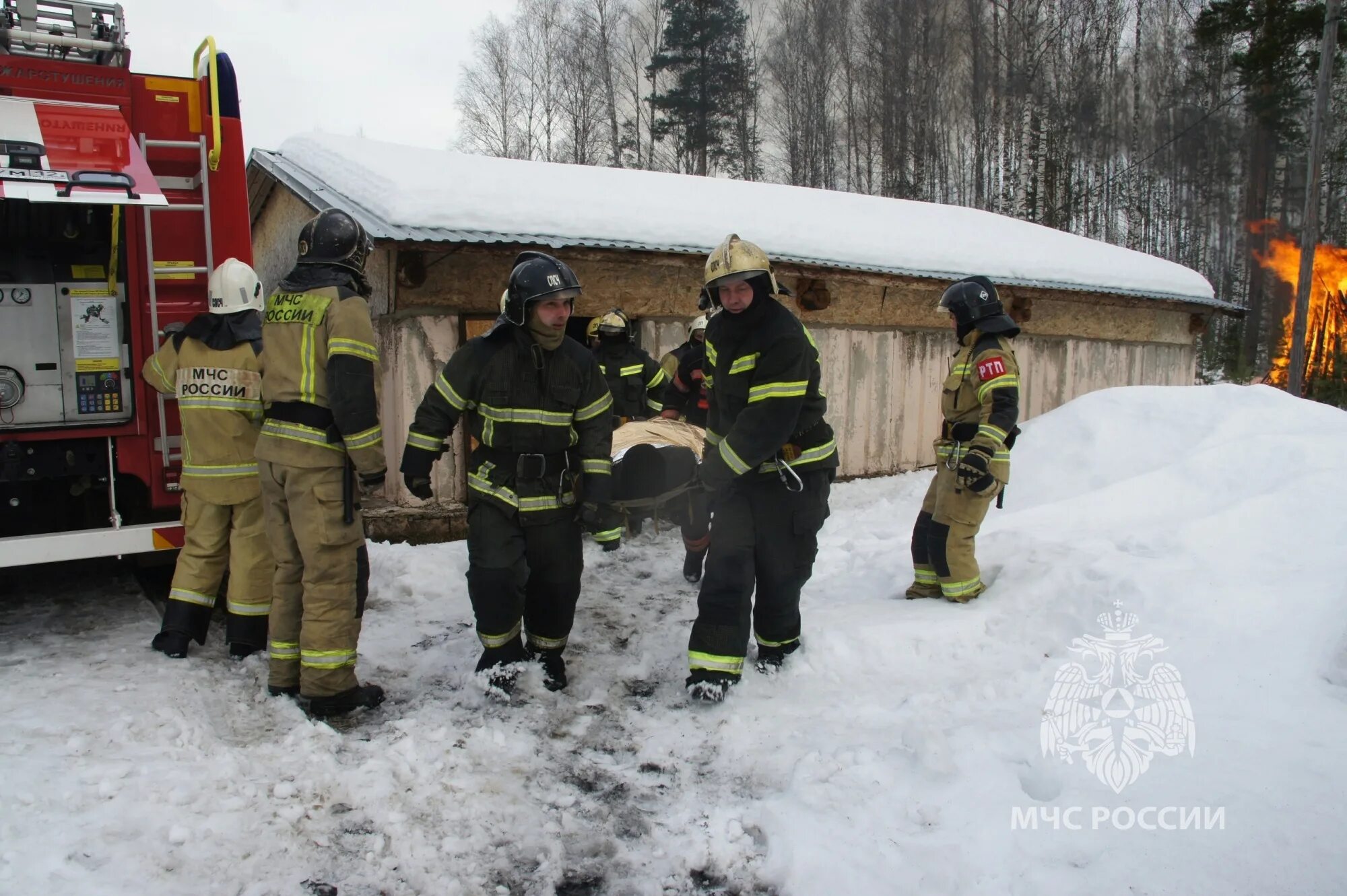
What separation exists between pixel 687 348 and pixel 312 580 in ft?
12.6

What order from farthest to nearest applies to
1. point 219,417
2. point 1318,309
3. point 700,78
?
point 700,78, point 1318,309, point 219,417

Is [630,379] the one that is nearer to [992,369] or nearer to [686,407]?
[686,407]

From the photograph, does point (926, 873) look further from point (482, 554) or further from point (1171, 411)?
point (1171, 411)

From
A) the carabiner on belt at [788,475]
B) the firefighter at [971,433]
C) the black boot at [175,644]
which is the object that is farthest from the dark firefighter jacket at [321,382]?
the firefighter at [971,433]

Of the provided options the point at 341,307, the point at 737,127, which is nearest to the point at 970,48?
the point at 737,127

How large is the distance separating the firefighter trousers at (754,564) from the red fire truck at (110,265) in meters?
2.98

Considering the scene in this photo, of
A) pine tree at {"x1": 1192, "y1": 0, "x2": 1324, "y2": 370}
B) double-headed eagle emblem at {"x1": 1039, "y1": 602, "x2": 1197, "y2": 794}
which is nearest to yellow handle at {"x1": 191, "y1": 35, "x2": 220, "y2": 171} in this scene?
double-headed eagle emblem at {"x1": 1039, "y1": 602, "x2": 1197, "y2": 794}

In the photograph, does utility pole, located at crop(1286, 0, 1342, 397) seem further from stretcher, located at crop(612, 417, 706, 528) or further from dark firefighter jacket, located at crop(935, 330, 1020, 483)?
stretcher, located at crop(612, 417, 706, 528)

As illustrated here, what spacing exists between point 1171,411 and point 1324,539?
4.26 metres

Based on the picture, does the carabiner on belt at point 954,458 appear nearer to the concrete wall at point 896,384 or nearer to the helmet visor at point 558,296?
the helmet visor at point 558,296

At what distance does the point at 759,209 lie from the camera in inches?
400

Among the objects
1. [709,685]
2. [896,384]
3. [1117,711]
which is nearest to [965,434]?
[1117,711]

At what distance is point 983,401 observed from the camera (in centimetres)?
488

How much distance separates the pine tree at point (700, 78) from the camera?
2941 centimetres
